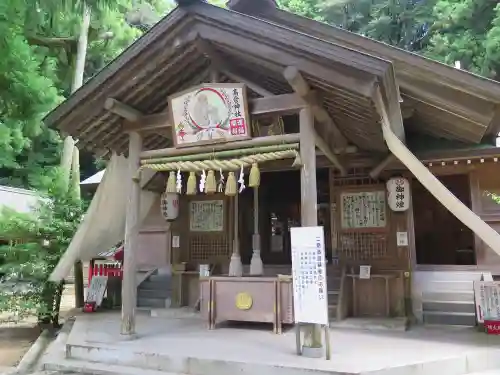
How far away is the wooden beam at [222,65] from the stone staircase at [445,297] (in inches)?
195

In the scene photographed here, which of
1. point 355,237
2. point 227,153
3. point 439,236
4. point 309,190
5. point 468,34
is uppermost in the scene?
point 468,34

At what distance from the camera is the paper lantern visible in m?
9.90

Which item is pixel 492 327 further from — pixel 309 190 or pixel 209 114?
pixel 209 114

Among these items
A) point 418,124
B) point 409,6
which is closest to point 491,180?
point 418,124

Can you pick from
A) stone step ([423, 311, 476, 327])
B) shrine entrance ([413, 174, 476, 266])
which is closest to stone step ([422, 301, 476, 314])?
stone step ([423, 311, 476, 327])

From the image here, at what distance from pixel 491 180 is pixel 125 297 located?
268 inches

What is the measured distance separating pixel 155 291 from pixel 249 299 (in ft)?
12.5

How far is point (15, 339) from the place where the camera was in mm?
8375

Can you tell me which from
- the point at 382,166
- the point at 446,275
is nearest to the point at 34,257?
the point at 382,166

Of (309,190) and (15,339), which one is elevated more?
(309,190)

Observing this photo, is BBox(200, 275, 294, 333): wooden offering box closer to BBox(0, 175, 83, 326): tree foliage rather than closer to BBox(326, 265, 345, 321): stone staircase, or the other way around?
BBox(326, 265, 345, 321): stone staircase

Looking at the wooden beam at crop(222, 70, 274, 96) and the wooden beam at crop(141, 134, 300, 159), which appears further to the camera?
the wooden beam at crop(222, 70, 274, 96)

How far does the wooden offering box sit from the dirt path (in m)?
3.10

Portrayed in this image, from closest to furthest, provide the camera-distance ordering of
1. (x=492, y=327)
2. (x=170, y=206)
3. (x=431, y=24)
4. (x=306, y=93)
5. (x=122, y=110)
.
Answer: (x=306, y=93), (x=122, y=110), (x=492, y=327), (x=170, y=206), (x=431, y=24)
